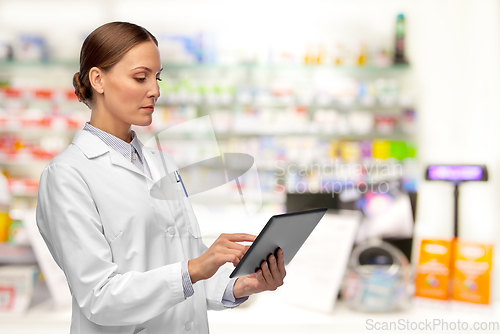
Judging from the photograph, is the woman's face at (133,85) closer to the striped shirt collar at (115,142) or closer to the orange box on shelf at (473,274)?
the striped shirt collar at (115,142)

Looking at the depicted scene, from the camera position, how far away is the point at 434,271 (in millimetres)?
1764

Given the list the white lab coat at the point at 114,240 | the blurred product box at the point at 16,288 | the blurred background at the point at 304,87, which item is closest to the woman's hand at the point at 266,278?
Answer: the white lab coat at the point at 114,240

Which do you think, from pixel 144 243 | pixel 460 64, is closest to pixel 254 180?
pixel 144 243

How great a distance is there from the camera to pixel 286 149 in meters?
4.03

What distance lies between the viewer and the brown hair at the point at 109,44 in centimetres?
84

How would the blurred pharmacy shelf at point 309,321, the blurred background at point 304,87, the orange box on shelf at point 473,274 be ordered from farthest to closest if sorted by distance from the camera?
the blurred background at point 304,87 → the orange box on shelf at point 473,274 → the blurred pharmacy shelf at point 309,321

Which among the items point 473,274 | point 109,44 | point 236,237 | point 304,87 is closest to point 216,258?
point 236,237

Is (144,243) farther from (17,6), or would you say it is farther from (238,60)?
(17,6)

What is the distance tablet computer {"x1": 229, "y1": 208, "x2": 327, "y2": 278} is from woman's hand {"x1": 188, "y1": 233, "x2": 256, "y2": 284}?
2cm

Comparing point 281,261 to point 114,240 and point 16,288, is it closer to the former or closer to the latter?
point 114,240

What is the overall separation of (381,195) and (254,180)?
1125 millimetres

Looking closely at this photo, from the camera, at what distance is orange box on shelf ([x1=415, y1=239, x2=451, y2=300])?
175cm

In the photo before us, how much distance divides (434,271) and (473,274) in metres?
0.15

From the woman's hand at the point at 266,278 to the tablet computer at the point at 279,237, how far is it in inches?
0.6
